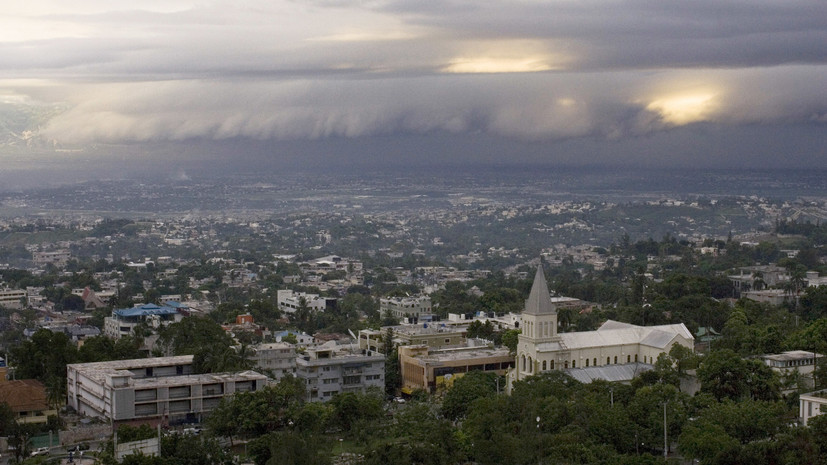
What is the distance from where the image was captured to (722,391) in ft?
156

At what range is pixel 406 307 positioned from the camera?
83.5 meters

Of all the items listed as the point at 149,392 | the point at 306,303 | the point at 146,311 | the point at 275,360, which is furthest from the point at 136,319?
the point at 149,392

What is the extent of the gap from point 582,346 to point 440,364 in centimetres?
679

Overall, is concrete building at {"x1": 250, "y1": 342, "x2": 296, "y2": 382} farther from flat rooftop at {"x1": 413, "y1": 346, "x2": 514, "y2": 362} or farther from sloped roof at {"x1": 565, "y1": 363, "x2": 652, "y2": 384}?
sloped roof at {"x1": 565, "y1": 363, "x2": 652, "y2": 384}

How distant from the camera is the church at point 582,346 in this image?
5225 cm

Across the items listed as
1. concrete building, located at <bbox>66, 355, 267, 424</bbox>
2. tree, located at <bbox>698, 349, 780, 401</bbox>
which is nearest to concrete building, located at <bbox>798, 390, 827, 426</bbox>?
tree, located at <bbox>698, 349, 780, 401</bbox>

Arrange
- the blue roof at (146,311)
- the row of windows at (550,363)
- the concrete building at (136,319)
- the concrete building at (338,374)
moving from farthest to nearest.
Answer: the blue roof at (146,311) < the concrete building at (136,319) < the concrete building at (338,374) < the row of windows at (550,363)

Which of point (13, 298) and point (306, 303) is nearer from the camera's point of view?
point (306, 303)

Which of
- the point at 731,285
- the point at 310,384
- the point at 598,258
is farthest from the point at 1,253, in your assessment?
the point at 310,384

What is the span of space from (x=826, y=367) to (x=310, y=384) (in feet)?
74.0

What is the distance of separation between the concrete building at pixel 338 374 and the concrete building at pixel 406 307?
2598 cm

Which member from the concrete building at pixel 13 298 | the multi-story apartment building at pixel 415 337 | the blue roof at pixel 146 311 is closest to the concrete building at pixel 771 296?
the multi-story apartment building at pixel 415 337

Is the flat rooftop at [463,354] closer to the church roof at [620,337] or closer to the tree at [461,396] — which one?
the church roof at [620,337]

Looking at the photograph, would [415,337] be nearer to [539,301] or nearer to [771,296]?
[539,301]
